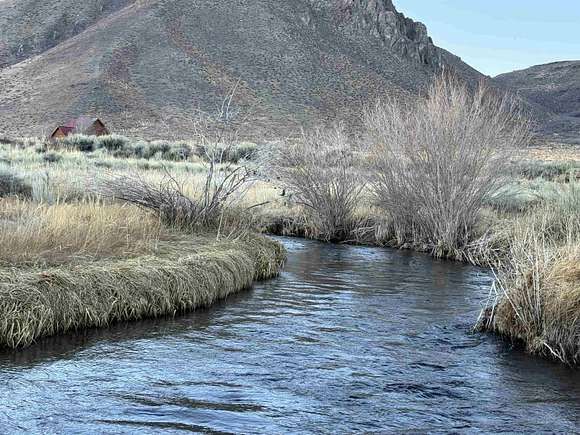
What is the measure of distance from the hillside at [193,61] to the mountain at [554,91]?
14306 millimetres

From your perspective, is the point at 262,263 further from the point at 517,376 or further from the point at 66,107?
the point at 66,107

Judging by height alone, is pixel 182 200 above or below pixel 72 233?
above

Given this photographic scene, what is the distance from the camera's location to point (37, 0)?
96.8m

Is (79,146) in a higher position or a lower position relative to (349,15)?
lower

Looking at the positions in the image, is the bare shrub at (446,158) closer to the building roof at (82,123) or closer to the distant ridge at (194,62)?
the building roof at (82,123)

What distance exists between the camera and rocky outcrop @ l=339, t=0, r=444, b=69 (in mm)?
92250

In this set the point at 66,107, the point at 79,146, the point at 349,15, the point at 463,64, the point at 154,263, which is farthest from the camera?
the point at 463,64

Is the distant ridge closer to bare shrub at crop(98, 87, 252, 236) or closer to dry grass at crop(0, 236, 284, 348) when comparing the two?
bare shrub at crop(98, 87, 252, 236)

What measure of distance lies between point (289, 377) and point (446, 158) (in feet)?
34.6

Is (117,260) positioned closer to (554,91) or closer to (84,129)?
(84,129)

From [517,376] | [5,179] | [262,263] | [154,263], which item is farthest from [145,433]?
[5,179]

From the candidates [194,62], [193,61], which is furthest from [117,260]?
[193,61]

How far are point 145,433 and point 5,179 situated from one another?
538 inches

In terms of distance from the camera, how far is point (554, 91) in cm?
12281
